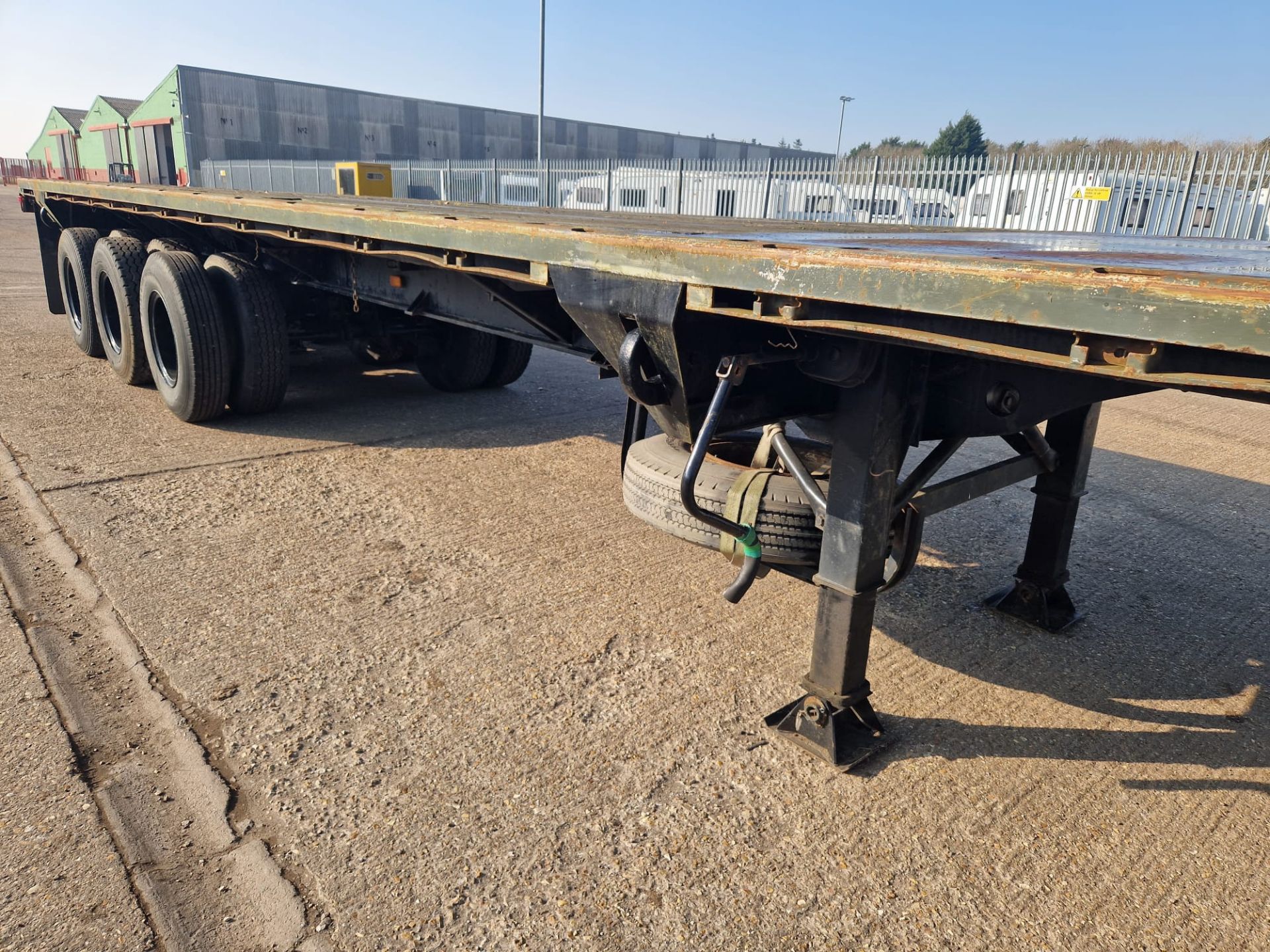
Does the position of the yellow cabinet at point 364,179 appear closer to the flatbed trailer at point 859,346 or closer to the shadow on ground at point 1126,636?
the flatbed trailer at point 859,346

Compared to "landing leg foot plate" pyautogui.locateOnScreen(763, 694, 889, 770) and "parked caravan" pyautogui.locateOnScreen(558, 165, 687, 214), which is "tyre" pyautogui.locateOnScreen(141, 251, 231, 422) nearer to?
"landing leg foot plate" pyautogui.locateOnScreen(763, 694, 889, 770)

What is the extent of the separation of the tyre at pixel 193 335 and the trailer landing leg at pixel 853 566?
419 cm

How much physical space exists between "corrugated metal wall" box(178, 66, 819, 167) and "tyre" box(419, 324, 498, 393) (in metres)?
27.4

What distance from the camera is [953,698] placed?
277cm

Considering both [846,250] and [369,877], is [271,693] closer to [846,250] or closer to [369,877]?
[369,877]

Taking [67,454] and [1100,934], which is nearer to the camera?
[1100,934]

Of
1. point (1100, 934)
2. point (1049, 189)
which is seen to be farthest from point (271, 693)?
point (1049, 189)

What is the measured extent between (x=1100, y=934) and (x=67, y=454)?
513 cm

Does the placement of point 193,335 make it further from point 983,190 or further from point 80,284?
point 983,190

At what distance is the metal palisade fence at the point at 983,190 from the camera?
1190 centimetres

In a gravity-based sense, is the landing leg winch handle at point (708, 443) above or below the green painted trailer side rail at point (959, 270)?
below

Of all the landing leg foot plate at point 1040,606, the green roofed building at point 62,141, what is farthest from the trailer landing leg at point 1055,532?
the green roofed building at point 62,141

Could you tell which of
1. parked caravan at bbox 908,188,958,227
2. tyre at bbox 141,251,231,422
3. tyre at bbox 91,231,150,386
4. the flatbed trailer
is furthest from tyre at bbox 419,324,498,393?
parked caravan at bbox 908,188,958,227

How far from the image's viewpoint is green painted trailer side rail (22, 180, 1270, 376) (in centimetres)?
129
